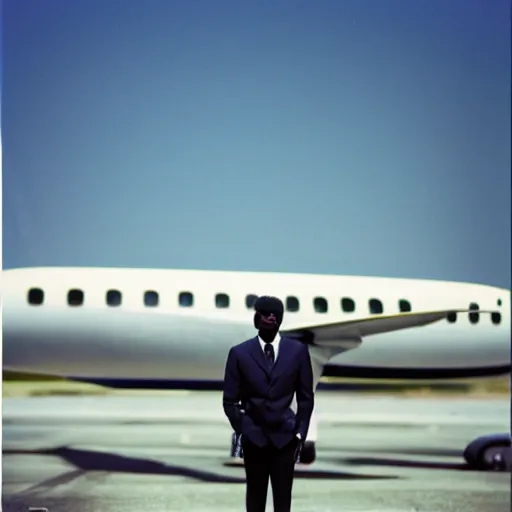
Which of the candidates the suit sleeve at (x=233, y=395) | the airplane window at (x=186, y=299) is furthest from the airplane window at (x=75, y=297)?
the suit sleeve at (x=233, y=395)

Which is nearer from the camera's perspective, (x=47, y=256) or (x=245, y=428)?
(x=245, y=428)

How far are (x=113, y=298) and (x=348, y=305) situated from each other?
244 cm

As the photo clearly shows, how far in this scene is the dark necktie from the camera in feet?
18.3

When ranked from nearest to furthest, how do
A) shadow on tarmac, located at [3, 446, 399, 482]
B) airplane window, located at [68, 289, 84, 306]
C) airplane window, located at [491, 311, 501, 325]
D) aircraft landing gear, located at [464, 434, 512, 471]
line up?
shadow on tarmac, located at [3, 446, 399, 482], airplane window, located at [68, 289, 84, 306], aircraft landing gear, located at [464, 434, 512, 471], airplane window, located at [491, 311, 501, 325]

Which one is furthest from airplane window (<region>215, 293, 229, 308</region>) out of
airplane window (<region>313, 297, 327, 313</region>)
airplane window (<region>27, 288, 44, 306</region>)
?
airplane window (<region>27, 288, 44, 306</region>)

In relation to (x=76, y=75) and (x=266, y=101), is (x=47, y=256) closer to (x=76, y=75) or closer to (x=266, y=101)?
(x=76, y=75)

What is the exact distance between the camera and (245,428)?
5.50 m

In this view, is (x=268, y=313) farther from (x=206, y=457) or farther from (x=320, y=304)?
(x=206, y=457)

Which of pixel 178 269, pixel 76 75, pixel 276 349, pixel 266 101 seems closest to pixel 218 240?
pixel 178 269

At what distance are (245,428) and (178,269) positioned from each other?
3703mm

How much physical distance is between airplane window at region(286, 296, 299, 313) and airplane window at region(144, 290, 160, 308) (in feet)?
4.35

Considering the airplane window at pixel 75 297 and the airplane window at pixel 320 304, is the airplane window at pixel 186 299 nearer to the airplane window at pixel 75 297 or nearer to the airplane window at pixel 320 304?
the airplane window at pixel 75 297

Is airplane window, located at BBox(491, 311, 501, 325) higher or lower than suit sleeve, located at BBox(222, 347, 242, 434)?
higher

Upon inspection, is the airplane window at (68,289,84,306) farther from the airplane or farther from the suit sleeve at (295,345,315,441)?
the suit sleeve at (295,345,315,441)
